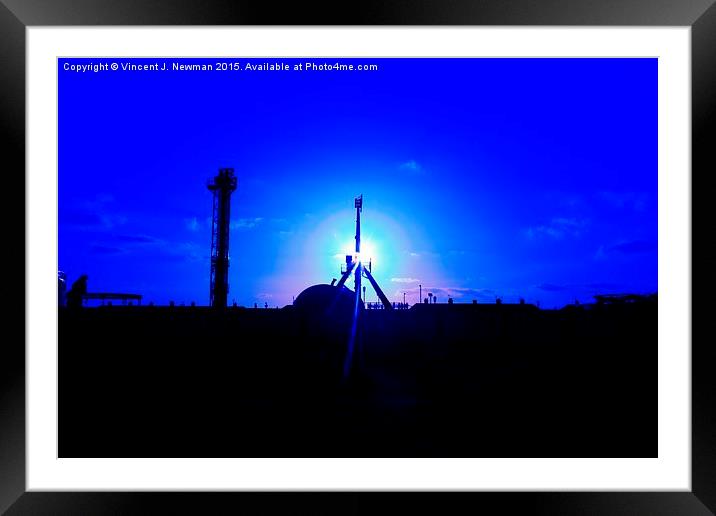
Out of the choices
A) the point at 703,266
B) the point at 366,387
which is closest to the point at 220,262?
the point at 366,387

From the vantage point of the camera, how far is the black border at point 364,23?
2.51 m

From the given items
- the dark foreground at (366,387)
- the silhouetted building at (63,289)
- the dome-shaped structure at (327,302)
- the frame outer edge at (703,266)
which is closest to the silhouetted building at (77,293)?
the silhouetted building at (63,289)

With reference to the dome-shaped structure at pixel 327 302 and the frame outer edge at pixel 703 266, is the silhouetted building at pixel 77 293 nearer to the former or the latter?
the dome-shaped structure at pixel 327 302

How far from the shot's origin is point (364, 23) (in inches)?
100

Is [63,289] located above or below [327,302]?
above

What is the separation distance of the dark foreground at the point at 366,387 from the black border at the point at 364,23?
4.00 ft

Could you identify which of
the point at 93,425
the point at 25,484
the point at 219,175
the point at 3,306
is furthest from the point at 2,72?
the point at 219,175

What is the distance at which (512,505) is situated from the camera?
2518 millimetres

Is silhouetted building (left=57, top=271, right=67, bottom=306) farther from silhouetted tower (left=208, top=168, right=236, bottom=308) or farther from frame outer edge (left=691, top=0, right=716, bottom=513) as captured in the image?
frame outer edge (left=691, top=0, right=716, bottom=513)

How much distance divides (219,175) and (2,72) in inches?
623

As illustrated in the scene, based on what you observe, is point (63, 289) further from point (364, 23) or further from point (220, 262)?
point (364, 23)

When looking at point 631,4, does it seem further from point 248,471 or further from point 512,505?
point 248,471

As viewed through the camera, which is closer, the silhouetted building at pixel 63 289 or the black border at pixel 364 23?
the black border at pixel 364 23

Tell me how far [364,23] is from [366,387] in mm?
5320
